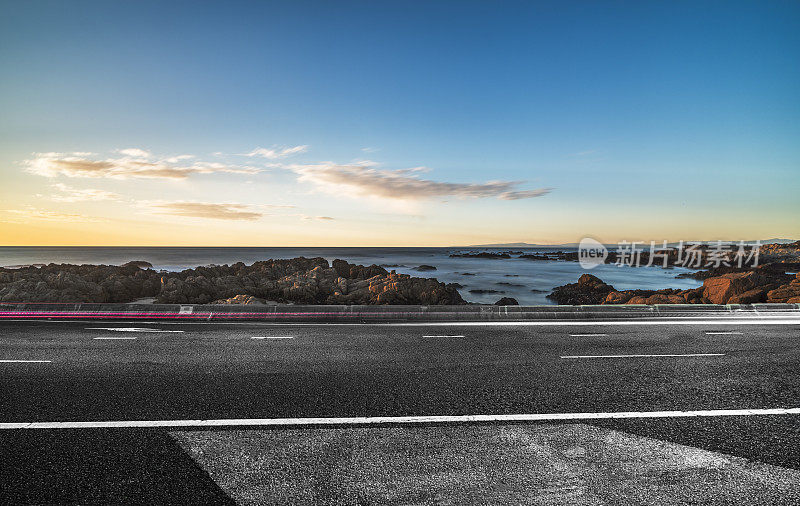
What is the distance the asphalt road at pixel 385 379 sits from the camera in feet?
15.3

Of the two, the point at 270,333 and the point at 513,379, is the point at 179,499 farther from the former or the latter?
the point at 270,333

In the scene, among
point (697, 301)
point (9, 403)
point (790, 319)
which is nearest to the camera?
point (9, 403)

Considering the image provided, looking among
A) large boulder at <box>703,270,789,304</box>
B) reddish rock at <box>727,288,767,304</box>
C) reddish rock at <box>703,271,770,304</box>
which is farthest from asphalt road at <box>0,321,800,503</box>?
reddish rock at <box>703,271,770,304</box>

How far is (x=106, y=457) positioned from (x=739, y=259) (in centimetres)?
5439

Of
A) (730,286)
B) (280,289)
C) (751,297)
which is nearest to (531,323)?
(751,297)

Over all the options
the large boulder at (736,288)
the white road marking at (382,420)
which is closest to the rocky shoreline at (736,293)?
the large boulder at (736,288)

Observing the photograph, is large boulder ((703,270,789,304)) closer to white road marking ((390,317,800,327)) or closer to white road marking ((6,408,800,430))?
white road marking ((390,317,800,327))

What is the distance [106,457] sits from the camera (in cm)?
397

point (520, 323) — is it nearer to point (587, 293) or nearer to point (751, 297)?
point (751, 297)

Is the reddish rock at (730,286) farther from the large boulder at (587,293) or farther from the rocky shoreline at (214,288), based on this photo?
the rocky shoreline at (214,288)

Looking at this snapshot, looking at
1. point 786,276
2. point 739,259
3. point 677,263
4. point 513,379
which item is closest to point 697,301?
point 786,276

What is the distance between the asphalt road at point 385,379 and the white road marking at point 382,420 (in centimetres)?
14

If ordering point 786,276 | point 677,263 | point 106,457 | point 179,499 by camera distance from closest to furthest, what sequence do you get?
point 179,499, point 106,457, point 786,276, point 677,263

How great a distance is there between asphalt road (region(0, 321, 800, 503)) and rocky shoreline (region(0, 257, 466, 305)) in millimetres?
10192
